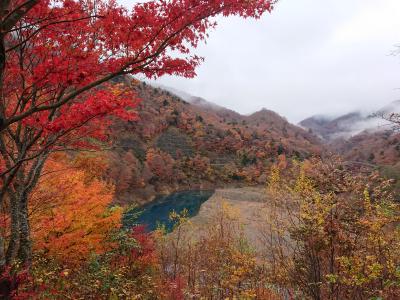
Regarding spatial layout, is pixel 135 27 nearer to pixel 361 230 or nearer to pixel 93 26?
pixel 93 26

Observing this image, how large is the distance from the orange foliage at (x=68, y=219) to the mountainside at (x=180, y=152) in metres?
59.9

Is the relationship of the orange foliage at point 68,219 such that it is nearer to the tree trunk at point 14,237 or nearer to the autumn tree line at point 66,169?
the autumn tree line at point 66,169

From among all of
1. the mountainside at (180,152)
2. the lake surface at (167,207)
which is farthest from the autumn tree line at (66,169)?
the mountainside at (180,152)

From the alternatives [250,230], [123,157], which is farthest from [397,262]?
[123,157]

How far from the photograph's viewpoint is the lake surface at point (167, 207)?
61994 millimetres

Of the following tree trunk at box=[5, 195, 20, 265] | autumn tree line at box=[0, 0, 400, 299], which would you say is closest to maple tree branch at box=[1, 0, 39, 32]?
autumn tree line at box=[0, 0, 400, 299]

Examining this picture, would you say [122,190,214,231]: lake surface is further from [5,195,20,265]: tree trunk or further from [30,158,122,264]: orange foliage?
[5,195,20,265]: tree trunk

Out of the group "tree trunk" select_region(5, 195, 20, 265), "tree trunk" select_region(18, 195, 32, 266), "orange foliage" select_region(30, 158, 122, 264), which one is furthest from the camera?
"orange foliage" select_region(30, 158, 122, 264)

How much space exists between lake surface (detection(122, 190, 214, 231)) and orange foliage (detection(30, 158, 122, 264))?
4001 cm

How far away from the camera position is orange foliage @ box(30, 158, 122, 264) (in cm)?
1388

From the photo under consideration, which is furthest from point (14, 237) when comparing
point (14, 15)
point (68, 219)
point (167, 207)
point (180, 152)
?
point (180, 152)

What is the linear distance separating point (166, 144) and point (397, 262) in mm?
133148

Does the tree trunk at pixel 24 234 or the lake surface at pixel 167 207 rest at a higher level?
the tree trunk at pixel 24 234

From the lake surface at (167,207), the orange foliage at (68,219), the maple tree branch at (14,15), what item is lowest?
the lake surface at (167,207)
